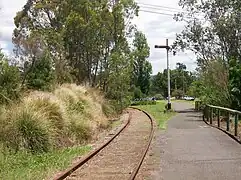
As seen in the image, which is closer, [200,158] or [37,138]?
[200,158]

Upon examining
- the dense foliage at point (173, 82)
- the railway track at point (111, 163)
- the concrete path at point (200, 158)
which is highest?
the dense foliage at point (173, 82)

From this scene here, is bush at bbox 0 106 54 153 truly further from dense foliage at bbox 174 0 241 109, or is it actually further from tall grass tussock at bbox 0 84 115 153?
dense foliage at bbox 174 0 241 109

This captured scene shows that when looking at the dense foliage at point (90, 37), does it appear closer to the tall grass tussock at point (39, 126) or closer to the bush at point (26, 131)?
the tall grass tussock at point (39, 126)

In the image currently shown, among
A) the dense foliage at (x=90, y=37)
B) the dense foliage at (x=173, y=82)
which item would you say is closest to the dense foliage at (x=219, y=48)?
the dense foliage at (x=90, y=37)

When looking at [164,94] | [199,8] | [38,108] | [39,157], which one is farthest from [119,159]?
[164,94]

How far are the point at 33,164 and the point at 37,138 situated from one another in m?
1.99

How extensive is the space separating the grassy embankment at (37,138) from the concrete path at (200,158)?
2596 mm

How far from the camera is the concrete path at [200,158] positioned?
9477 millimetres

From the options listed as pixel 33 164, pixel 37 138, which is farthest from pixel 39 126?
pixel 33 164

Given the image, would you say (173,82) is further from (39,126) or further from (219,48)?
(39,126)

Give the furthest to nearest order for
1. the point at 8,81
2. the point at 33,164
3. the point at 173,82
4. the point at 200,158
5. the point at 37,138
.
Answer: the point at 173,82, the point at 8,81, the point at 37,138, the point at 200,158, the point at 33,164

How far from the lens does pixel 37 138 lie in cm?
1312

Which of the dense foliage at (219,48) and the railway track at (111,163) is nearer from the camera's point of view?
the railway track at (111,163)

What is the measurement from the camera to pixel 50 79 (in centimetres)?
2356
